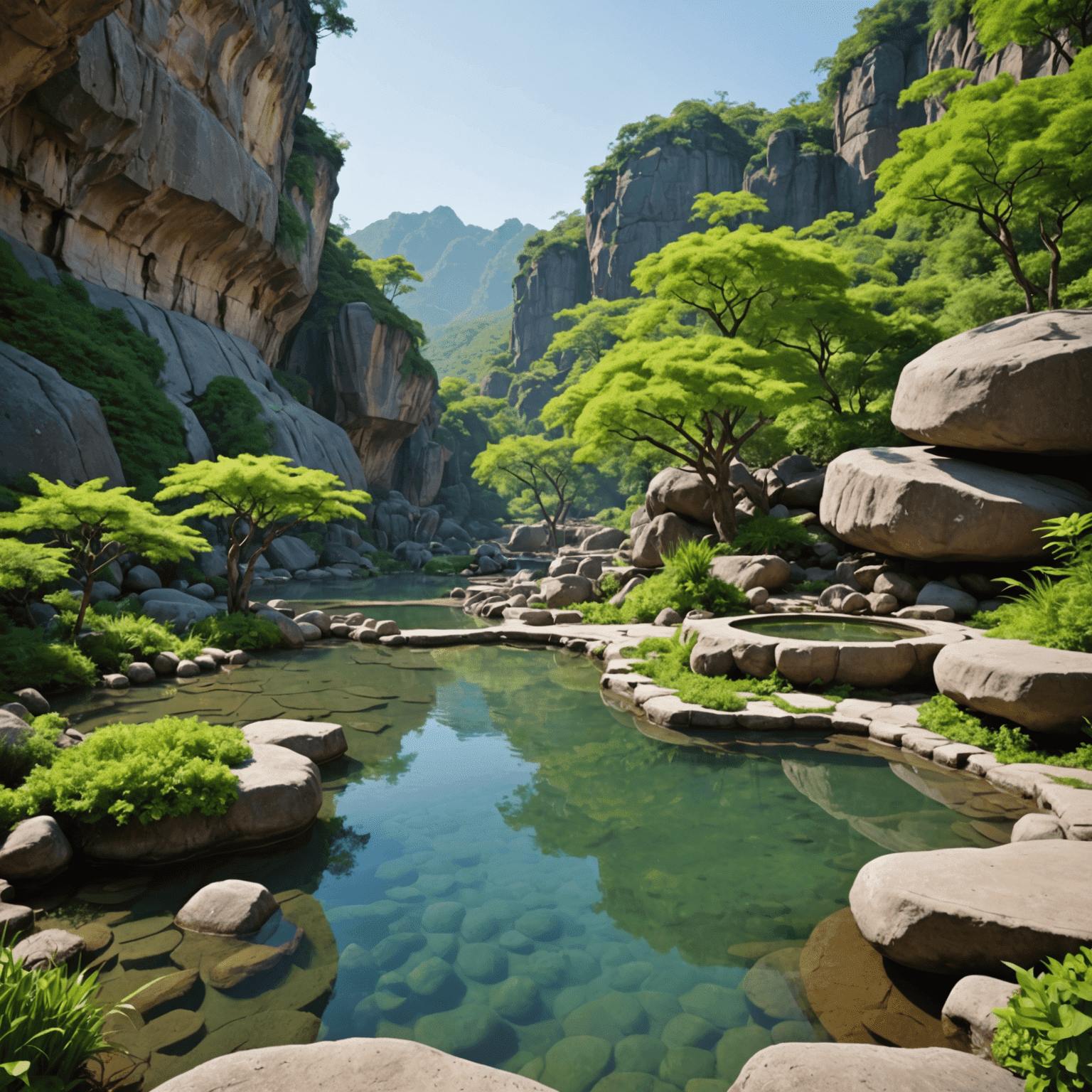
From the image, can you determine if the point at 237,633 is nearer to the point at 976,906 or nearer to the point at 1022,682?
the point at 1022,682

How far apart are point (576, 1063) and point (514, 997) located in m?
0.54

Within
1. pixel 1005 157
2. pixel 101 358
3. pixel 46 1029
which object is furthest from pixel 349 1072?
pixel 101 358

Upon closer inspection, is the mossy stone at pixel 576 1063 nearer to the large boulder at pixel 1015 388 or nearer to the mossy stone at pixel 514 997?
the mossy stone at pixel 514 997

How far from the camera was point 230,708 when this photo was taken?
28.2ft

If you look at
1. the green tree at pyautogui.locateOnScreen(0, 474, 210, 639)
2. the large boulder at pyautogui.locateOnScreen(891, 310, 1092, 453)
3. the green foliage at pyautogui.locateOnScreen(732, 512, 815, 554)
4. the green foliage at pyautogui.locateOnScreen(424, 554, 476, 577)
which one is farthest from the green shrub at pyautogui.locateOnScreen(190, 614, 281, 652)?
the green foliage at pyautogui.locateOnScreen(424, 554, 476, 577)

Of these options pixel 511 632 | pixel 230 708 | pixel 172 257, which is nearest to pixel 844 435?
pixel 511 632

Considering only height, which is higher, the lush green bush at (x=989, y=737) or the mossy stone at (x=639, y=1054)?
the lush green bush at (x=989, y=737)

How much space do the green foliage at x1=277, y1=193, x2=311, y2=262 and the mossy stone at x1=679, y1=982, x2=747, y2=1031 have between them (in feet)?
113

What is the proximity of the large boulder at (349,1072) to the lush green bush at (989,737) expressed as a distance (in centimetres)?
568

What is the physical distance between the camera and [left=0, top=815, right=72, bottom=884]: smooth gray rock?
14.3 feet

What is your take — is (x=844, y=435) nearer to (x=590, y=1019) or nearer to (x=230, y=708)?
(x=230, y=708)

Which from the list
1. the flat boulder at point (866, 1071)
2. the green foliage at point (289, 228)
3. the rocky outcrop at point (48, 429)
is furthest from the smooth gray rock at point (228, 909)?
the green foliage at point (289, 228)

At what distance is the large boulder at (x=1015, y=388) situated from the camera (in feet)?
35.2

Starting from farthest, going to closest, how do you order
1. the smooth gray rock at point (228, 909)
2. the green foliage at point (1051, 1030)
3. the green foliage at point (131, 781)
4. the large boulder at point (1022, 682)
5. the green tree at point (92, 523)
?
1. the green tree at point (92, 523)
2. the large boulder at point (1022, 682)
3. the green foliage at point (131, 781)
4. the smooth gray rock at point (228, 909)
5. the green foliage at point (1051, 1030)
